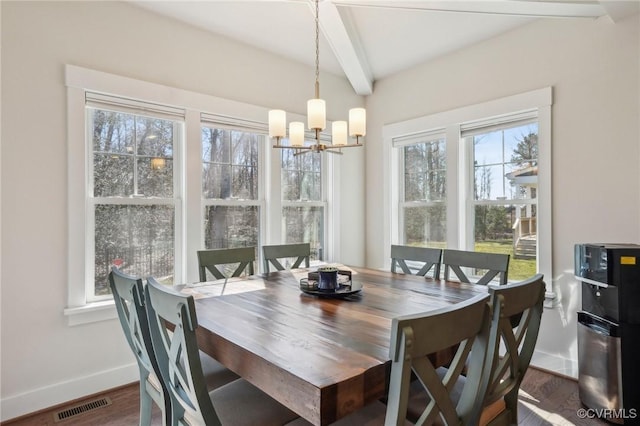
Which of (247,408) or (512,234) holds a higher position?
(512,234)

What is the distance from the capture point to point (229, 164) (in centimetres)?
322

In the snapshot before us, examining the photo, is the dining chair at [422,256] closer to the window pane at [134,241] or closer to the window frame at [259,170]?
the window frame at [259,170]

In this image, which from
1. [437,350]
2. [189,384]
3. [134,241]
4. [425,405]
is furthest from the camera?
[134,241]

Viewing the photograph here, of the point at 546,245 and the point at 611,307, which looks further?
the point at 546,245

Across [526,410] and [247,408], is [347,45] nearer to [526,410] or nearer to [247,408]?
[247,408]

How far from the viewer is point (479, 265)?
2299 millimetres

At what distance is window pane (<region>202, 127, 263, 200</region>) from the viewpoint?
10.1ft

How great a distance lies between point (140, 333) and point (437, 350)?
1.21 meters

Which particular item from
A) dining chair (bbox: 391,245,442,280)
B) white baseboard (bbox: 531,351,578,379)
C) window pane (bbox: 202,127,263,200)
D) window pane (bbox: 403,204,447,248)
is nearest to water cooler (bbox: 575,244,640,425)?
white baseboard (bbox: 531,351,578,379)

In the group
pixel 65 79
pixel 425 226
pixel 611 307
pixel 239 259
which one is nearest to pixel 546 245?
pixel 611 307

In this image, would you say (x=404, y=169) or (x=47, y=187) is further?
(x=404, y=169)

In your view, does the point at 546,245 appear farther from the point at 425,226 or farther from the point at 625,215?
the point at 425,226

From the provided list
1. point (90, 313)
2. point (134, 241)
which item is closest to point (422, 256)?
point (134, 241)

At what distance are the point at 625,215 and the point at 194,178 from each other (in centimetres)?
320
